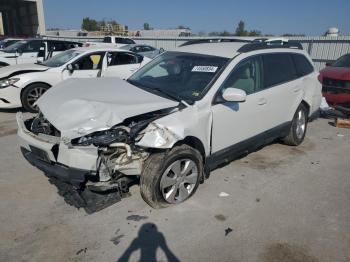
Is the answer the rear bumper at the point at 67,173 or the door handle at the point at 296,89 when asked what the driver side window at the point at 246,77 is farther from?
the rear bumper at the point at 67,173

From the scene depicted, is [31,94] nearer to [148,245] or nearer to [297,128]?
[148,245]

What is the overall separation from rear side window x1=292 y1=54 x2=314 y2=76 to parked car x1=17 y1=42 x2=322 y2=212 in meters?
0.64

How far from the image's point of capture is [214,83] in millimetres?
3805

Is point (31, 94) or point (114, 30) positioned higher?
point (114, 30)

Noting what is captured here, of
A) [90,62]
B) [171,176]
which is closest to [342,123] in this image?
[171,176]

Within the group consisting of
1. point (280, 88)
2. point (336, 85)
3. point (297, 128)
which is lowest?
point (297, 128)

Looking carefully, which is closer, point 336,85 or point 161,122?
point 161,122

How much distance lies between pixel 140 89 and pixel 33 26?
36.7 metres

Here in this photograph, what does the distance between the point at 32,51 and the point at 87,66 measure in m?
4.61

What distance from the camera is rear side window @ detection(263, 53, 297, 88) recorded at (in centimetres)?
462

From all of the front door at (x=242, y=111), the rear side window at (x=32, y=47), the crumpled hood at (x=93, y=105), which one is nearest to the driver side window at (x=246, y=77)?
the front door at (x=242, y=111)

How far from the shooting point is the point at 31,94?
7402 millimetres

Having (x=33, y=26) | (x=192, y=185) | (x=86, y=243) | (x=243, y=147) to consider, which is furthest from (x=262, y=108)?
(x=33, y=26)

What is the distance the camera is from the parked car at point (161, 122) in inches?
126
